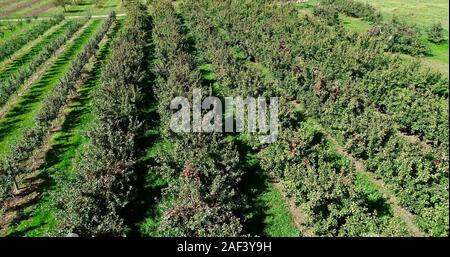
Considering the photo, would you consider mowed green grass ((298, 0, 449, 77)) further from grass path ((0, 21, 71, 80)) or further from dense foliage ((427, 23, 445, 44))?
grass path ((0, 21, 71, 80))

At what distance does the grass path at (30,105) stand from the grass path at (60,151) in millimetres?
2417

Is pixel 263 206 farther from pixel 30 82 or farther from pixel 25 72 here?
pixel 25 72

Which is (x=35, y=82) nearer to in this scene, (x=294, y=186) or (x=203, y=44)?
(x=203, y=44)

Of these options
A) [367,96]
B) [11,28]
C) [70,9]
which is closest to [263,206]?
[367,96]

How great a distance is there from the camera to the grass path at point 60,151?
15.4 meters

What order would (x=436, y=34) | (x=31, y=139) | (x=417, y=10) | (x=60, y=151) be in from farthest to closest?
(x=417, y=10), (x=436, y=34), (x=60, y=151), (x=31, y=139)

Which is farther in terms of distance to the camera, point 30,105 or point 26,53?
point 26,53

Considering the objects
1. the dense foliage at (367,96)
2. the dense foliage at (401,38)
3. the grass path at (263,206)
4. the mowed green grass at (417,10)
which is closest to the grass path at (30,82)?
the dense foliage at (367,96)

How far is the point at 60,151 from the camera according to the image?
20.5m

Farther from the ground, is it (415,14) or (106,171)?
(415,14)

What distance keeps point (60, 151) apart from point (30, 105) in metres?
8.16

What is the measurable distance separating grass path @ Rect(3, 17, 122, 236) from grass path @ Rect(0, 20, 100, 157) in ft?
7.93

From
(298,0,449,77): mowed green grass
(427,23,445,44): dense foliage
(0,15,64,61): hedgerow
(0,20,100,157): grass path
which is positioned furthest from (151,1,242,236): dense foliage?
(427,23,445,44): dense foliage

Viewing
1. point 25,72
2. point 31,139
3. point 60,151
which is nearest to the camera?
point 31,139
